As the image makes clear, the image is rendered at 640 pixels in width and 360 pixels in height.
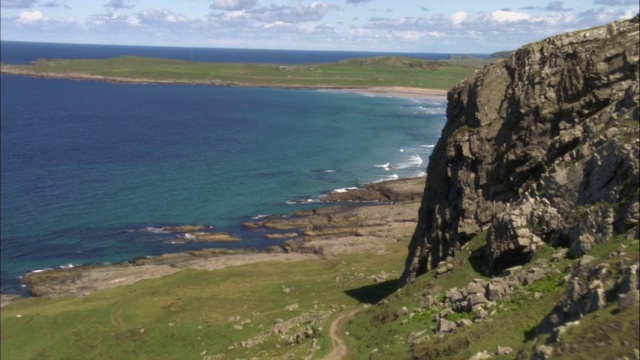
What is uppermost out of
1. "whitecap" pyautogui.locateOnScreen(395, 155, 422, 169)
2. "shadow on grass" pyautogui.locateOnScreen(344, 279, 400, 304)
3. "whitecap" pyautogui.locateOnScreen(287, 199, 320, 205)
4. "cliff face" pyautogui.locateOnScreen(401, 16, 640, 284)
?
"cliff face" pyautogui.locateOnScreen(401, 16, 640, 284)

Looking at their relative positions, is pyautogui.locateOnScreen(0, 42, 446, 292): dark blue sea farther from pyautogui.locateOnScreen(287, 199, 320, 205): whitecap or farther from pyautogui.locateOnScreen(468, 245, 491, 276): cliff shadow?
pyautogui.locateOnScreen(468, 245, 491, 276): cliff shadow

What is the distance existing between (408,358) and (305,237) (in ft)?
195

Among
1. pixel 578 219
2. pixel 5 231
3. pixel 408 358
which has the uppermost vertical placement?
pixel 578 219

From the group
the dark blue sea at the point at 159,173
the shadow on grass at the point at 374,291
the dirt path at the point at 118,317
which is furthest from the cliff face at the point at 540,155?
the dark blue sea at the point at 159,173

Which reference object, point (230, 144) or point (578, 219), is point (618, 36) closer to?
point (578, 219)

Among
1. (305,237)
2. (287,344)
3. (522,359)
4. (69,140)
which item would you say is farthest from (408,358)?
(69,140)

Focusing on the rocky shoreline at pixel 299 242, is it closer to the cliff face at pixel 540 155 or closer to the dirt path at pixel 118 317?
the dirt path at pixel 118 317

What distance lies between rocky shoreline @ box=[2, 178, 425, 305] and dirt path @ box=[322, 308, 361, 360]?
3383 cm

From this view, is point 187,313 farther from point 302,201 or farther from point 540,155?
point 302,201

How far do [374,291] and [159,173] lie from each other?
77.9m

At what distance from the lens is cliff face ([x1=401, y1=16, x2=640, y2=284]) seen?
32875mm

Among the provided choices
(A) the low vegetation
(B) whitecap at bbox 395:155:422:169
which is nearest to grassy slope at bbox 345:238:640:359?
(A) the low vegetation

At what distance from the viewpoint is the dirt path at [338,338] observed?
38.5 meters

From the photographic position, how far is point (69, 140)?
523ft
